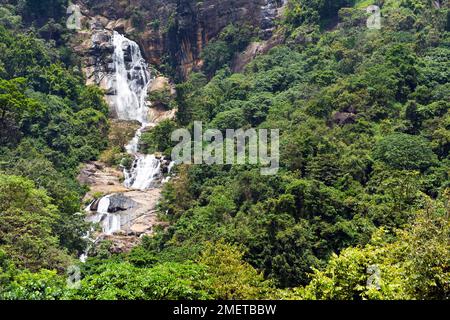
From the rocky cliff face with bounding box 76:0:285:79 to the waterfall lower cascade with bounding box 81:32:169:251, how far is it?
1.21 meters

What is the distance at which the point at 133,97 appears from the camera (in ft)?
180

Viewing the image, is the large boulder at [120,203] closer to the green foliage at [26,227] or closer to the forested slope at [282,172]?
the forested slope at [282,172]

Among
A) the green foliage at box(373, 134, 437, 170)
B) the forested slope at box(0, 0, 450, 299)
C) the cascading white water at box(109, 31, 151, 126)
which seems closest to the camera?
the forested slope at box(0, 0, 450, 299)

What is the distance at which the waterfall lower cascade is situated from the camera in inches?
1625

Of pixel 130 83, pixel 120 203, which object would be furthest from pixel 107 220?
pixel 130 83

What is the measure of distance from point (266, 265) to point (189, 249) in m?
3.52

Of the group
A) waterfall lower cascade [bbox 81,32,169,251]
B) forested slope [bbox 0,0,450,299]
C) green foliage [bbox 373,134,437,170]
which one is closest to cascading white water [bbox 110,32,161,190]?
waterfall lower cascade [bbox 81,32,169,251]

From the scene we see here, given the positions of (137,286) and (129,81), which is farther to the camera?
(129,81)

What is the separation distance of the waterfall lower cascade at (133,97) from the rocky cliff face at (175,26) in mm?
1213

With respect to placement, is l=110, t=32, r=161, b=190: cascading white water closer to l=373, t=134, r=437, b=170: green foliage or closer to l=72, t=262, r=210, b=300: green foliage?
l=373, t=134, r=437, b=170: green foliage

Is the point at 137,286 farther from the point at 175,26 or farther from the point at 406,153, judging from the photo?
the point at 175,26

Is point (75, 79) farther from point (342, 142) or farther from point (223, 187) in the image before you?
point (342, 142)

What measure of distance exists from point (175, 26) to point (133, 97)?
27.3ft

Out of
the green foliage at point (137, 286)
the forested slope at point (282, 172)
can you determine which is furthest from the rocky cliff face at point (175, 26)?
the green foliage at point (137, 286)
